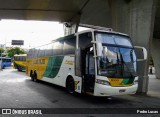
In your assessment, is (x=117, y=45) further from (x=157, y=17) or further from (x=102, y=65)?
(x=157, y=17)

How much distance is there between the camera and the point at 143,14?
15469 mm

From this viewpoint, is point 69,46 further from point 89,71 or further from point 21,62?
point 21,62

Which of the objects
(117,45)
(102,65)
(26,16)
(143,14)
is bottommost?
(102,65)

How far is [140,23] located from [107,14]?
11605 mm

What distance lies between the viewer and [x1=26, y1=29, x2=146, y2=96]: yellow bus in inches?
431

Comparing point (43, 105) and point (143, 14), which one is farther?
point (143, 14)

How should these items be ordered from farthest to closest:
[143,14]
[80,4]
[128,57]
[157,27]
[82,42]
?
[157,27] < [80,4] < [143,14] < [82,42] < [128,57]

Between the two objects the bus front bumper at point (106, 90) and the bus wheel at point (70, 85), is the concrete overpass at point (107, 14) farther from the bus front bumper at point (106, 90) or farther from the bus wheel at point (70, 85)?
the bus front bumper at point (106, 90)

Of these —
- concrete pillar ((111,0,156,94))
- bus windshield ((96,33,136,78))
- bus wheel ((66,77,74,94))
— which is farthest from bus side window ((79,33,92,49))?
concrete pillar ((111,0,156,94))

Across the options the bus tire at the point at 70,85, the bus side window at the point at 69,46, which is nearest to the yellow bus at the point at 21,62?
the bus side window at the point at 69,46

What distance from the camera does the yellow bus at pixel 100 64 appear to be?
10938 mm

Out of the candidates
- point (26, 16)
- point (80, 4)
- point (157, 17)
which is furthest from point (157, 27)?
point (26, 16)

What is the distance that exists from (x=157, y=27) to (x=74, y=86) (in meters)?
21.5

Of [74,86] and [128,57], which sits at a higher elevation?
[128,57]
